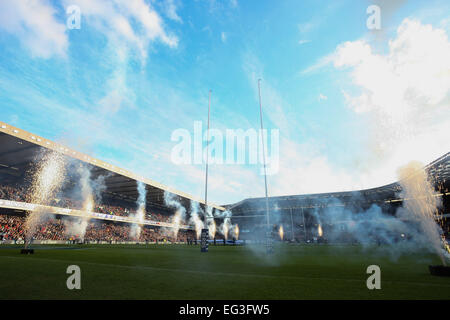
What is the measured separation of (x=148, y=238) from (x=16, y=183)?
28.2m

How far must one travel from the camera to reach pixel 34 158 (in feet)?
114

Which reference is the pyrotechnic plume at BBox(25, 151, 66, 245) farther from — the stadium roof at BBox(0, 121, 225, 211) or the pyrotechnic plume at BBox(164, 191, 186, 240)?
the pyrotechnic plume at BBox(164, 191, 186, 240)

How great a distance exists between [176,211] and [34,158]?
46.3 m

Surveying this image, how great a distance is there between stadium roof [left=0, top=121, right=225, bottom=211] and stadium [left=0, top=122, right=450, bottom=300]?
0.16 metres

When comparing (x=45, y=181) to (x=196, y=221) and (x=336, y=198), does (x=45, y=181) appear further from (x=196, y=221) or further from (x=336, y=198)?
(x=336, y=198)

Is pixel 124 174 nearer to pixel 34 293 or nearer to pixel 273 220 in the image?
pixel 34 293

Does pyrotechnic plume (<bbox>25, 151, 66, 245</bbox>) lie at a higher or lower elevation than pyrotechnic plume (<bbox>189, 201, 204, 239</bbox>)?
higher

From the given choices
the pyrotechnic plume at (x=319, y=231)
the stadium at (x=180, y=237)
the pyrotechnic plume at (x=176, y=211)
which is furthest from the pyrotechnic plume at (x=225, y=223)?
the pyrotechnic plume at (x=319, y=231)

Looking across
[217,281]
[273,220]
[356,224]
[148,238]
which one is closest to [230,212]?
[273,220]

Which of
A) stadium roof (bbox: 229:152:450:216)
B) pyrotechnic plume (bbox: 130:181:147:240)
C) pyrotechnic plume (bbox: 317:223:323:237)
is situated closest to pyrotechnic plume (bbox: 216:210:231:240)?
stadium roof (bbox: 229:152:450:216)

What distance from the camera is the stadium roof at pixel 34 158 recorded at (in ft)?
91.9

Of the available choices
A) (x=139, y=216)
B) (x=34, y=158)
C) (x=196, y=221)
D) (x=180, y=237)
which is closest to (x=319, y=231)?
(x=196, y=221)

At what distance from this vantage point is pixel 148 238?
5684 centimetres

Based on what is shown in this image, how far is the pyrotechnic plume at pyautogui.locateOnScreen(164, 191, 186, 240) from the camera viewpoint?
62.1 meters
